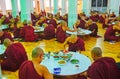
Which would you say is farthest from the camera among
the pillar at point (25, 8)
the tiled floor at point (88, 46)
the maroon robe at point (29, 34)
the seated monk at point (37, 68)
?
the pillar at point (25, 8)

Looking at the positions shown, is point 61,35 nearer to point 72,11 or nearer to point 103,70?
point 72,11

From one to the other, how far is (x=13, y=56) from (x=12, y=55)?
0.14 ft

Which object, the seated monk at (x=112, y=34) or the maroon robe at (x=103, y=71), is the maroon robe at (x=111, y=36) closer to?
the seated monk at (x=112, y=34)

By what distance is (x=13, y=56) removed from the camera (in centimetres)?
563

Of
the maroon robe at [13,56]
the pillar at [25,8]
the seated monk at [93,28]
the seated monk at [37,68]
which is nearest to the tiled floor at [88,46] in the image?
the seated monk at [93,28]

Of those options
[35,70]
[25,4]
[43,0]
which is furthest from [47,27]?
[43,0]

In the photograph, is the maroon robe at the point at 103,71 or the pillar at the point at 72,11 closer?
the maroon robe at the point at 103,71

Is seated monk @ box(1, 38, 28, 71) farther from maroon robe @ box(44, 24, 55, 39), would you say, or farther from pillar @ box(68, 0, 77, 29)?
pillar @ box(68, 0, 77, 29)

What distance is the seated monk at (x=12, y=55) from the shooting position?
18.2ft

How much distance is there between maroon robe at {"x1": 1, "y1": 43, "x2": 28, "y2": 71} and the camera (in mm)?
5559

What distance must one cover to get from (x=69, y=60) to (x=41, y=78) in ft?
4.26

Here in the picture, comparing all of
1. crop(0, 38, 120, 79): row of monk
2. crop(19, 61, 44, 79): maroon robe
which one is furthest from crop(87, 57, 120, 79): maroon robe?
crop(19, 61, 44, 79): maroon robe

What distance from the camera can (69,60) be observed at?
4906 mm

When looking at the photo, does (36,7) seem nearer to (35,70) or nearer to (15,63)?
(15,63)
